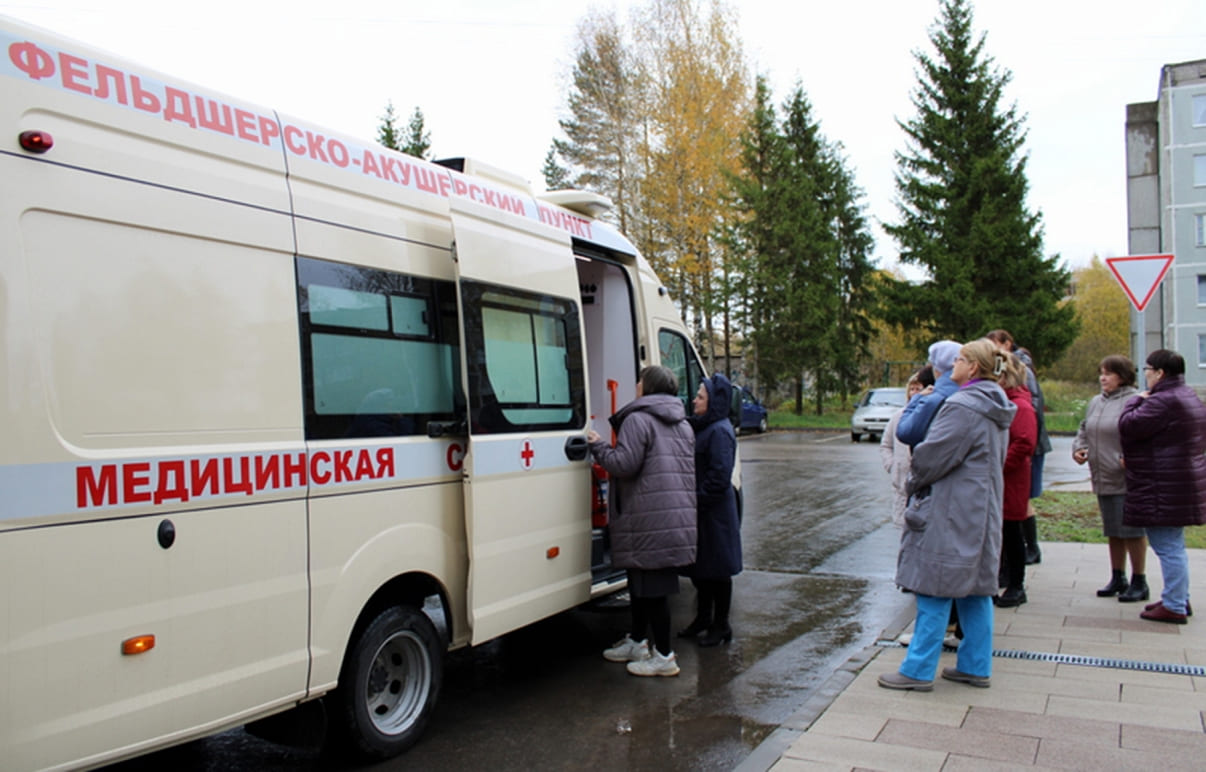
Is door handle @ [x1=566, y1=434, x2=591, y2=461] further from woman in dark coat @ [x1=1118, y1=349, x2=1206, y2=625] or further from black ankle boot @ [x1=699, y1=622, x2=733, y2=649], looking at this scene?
woman in dark coat @ [x1=1118, y1=349, x2=1206, y2=625]

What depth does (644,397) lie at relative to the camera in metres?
5.61

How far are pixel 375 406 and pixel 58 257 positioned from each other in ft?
4.89

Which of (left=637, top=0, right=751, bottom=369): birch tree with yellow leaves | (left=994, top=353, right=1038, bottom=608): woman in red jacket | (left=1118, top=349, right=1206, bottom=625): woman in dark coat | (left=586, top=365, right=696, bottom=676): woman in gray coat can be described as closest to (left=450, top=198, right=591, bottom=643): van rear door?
(left=586, top=365, right=696, bottom=676): woman in gray coat

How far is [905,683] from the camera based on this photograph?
5.07 metres

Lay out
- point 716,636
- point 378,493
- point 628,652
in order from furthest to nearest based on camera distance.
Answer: point 716,636 → point 628,652 → point 378,493

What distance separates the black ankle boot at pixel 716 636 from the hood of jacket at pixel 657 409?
1.62 meters

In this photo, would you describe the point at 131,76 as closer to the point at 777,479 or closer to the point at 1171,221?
the point at 777,479

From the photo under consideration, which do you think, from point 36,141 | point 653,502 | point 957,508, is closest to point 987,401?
point 957,508

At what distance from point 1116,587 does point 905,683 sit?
10.1ft

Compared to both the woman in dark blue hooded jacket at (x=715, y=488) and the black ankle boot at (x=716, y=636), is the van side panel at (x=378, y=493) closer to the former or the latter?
the woman in dark blue hooded jacket at (x=715, y=488)

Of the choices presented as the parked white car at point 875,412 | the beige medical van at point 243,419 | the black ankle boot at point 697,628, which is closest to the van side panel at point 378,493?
the beige medical van at point 243,419

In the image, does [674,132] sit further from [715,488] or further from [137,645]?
[137,645]

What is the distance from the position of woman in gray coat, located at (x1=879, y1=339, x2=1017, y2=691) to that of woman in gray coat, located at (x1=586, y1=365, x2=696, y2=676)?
124 cm

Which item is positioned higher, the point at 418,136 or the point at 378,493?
the point at 418,136
